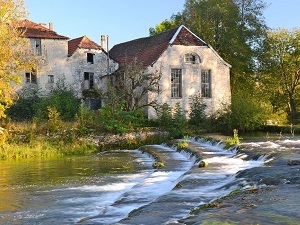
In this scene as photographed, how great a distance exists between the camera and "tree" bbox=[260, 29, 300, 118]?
4706 cm

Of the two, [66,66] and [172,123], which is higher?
[66,66]

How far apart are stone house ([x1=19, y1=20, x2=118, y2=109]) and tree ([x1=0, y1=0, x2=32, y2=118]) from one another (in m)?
10.2

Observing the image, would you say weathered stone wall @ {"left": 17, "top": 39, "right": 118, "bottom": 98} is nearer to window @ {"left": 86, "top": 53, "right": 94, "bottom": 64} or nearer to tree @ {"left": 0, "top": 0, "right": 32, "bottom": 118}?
window @ {"left": 86, "top": 53, "right": 94, "bottom": 64}

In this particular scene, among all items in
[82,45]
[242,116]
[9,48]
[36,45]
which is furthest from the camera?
[82,45]

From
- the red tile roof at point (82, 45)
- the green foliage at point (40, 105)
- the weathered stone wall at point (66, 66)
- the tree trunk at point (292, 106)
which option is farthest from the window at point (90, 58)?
the tree trunk at point (292, 106)

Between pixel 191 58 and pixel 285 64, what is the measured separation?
705 inches

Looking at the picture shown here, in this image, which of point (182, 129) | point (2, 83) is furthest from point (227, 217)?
point (182, 129)

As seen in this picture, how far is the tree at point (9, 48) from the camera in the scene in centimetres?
2322

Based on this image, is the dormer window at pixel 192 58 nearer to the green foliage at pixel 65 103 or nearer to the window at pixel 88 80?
the window at pixel 88 80

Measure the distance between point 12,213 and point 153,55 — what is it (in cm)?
2616

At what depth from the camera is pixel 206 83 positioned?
1446 inches

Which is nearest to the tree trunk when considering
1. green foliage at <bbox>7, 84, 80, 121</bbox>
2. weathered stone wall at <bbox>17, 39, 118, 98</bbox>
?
weathered stone wall at <bbox>17, 39, 118, 98</bbox>

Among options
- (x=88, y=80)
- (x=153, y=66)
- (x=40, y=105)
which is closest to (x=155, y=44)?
(x=153, y=66)

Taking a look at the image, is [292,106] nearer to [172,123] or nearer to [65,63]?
[172,123]
